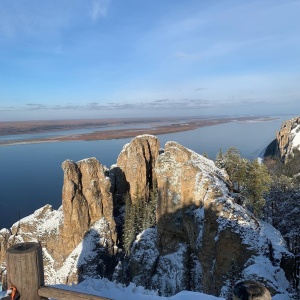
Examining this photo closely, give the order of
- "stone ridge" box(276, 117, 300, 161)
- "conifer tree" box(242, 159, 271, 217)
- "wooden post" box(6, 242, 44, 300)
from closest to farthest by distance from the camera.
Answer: "wooden post" box(6, 242, 44, 300)
"conifer tree" box(242, 159, 271, 217)
"stone ridge" box(276, 117, 300, 161)

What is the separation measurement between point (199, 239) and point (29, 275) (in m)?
24.5

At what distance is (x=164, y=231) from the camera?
3284 cm

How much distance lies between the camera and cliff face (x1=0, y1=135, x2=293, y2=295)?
2148 cm

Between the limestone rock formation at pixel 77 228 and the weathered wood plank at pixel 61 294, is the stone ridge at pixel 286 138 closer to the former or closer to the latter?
the limestone rock formation at pixel 77 228

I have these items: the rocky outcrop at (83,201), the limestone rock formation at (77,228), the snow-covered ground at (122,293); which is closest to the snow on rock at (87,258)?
the limestone rock formation at (77,228)

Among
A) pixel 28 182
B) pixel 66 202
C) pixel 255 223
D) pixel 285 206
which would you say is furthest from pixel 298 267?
pixel 28 182

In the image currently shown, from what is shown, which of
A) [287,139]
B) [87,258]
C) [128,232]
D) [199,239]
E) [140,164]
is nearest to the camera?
[199,239]

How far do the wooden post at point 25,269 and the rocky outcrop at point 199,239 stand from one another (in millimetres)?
17722

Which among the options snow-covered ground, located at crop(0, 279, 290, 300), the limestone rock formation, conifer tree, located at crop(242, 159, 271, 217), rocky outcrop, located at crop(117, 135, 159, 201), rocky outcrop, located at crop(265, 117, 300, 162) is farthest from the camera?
rocky outcrop, located at crop(265, 117, 300, 162)

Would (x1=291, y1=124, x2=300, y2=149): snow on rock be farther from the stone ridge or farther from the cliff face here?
the cliff face

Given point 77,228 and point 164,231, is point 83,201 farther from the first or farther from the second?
point 164,231

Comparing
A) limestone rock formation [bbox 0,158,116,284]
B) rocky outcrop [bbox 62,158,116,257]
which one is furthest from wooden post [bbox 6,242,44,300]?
rocky outcrop [bbox 62,158,116,257]

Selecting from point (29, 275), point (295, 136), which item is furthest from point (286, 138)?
point (29, 275)

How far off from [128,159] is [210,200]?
24.7 m
